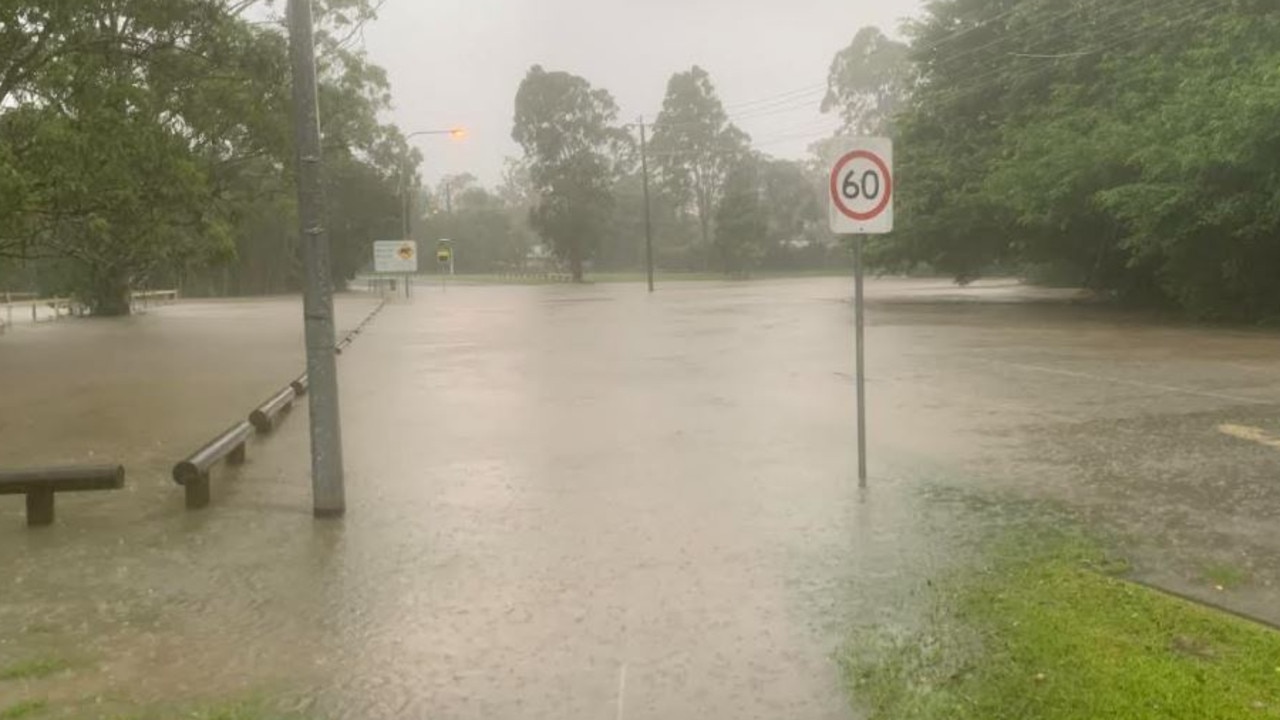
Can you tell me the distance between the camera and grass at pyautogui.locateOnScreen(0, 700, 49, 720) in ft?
14.7

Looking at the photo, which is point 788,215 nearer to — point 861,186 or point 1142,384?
point 1142,384

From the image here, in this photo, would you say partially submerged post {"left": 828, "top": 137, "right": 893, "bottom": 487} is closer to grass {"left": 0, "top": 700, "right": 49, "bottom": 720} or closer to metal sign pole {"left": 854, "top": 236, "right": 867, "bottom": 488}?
metal sign pole {"left": 854, "top": 236, "right": 867, "bottom": 488}

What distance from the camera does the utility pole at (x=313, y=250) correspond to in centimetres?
→ 775

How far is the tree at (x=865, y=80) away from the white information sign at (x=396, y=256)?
5062cm

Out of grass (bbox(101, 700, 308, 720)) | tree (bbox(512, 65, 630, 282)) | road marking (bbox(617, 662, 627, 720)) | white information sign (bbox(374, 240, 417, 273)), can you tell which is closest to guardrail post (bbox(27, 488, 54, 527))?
grass (bbox(101, 700, 308, 720))

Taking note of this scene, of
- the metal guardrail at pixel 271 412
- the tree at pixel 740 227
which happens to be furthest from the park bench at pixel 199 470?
the tree at pixel 740 227

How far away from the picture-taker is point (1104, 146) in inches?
986

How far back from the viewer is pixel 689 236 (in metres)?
97.0

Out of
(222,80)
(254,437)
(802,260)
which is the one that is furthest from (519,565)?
(802,260)

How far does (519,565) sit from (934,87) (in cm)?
3411

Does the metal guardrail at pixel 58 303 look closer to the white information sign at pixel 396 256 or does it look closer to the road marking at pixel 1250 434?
the white information sign at pixel 396 256

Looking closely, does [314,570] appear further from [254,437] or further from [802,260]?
[802,260]

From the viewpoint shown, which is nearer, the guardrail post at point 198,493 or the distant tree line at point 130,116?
the guardrail post at point 198,493

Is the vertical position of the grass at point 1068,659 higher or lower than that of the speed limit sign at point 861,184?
lower
